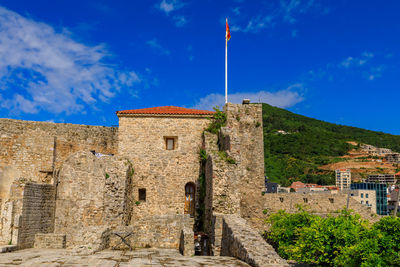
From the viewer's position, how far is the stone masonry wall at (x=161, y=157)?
20719 millimetres

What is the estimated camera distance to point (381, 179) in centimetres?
10075

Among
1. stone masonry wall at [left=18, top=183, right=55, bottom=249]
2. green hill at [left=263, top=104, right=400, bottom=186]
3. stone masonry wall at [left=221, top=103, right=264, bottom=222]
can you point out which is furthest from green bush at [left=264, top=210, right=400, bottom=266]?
green hill at [left=263, top=104, right=400, bottom=186]

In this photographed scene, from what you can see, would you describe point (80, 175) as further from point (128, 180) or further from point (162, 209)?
point (162, 209)

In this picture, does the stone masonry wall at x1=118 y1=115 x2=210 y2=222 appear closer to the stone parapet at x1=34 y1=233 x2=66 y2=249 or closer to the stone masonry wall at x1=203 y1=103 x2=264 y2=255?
the stone masonry wall at x1=203 y1=103 x2=264 y2=255

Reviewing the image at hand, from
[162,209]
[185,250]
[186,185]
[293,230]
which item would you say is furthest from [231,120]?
[185,250]

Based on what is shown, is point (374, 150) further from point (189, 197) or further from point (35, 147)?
point (35, 147)

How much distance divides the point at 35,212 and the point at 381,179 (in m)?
102

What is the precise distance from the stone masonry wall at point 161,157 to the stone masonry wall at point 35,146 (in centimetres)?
327

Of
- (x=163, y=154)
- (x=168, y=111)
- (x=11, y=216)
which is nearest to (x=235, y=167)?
(x=163, y=154)

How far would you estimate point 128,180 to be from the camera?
65.6 feet

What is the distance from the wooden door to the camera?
20.9 metres

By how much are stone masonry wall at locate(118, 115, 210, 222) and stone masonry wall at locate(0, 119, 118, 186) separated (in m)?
3.27

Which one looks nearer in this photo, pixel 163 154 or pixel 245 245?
pixel 245 245

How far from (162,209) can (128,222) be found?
6.67ft
